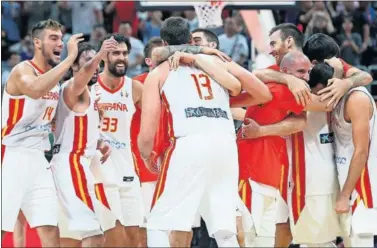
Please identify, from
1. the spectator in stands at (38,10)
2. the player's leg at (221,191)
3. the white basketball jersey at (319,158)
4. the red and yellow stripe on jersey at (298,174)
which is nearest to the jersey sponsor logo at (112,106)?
the red and yellow stripe on jersey at (298,174)

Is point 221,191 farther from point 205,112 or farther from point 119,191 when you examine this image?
point 119,191

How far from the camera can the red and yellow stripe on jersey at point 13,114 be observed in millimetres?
8562

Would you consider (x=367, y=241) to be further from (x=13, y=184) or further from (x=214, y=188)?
(x=13, y=184)

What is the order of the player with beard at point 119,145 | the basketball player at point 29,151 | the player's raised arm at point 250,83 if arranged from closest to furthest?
the player's raised arm at point 250,83 < the basketball player at point 29,151 < the player with beard at point 119,145

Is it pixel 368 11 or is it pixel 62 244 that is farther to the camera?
pixel 368 11

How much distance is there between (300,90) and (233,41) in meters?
7.91

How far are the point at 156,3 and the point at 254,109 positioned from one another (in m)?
5.11

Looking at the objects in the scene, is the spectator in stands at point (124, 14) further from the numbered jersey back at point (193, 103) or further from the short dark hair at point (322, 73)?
the numbered jersey back at point (193, 103)

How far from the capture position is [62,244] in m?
9.23

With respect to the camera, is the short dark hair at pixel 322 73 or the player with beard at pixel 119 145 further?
the player with beard at pixel 119 145

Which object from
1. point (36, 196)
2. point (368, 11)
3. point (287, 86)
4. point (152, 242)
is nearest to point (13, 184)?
point (36, 196)

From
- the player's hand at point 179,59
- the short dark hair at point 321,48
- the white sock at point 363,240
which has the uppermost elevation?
the short dark hair at point 321,48

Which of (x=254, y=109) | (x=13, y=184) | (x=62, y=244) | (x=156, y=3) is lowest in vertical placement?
(x=62, y=244)

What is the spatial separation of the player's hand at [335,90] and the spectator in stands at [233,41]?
24.1 ft
